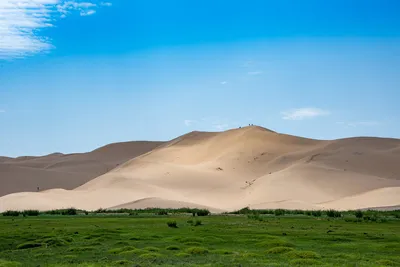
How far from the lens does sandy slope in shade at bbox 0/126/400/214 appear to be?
69625 millimetres

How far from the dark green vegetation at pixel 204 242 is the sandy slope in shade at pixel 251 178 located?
2203 centimetres

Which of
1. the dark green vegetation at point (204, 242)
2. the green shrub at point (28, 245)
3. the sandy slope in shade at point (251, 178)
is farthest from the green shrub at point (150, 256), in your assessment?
the sandy slope in shade at point (251, 178)

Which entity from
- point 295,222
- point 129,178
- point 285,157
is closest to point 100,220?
point 295,222

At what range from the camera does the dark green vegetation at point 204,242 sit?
2464cm

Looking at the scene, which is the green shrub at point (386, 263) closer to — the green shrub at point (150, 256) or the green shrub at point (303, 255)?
the green shrub at point (303, 255)

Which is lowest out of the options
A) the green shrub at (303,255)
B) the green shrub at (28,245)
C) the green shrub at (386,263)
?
the green shrub at (386,263)

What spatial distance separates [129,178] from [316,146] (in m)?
29.7

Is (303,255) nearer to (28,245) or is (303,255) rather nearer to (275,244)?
(275,244)

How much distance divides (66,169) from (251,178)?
4931 cm

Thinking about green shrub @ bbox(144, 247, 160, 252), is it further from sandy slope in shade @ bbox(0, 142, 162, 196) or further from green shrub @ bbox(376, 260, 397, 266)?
sandy slope in shade @ bbox(0, 142, 162, 196)

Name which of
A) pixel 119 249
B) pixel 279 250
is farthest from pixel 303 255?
pixel 119 249

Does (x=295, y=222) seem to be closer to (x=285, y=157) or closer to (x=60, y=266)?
(x=60, y=266)

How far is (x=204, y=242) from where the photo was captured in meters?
30.8

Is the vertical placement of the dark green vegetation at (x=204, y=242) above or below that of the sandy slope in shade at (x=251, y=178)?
below
